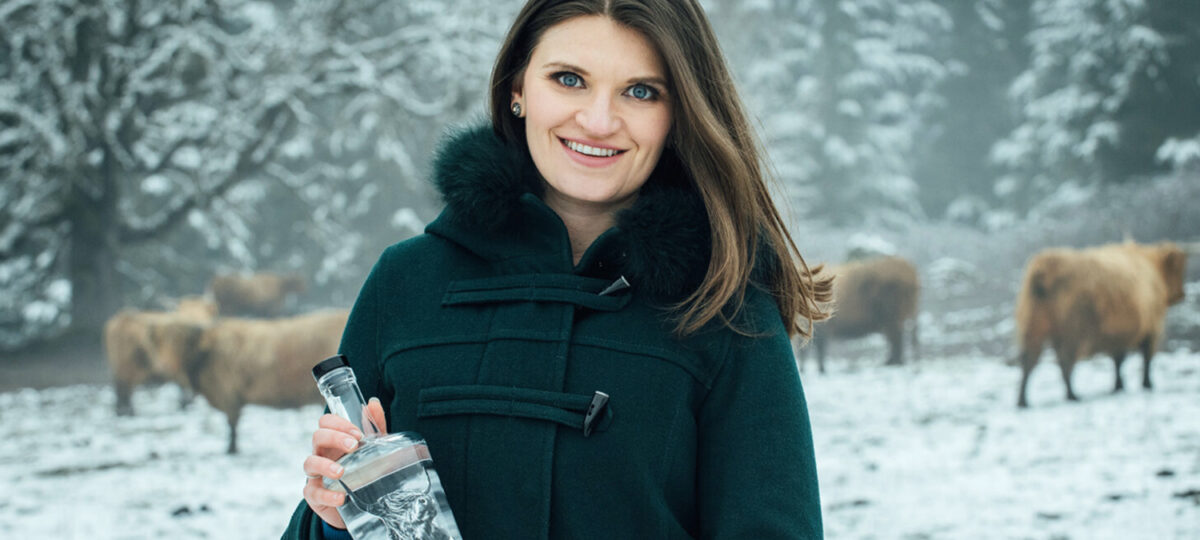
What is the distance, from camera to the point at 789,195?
3033mm

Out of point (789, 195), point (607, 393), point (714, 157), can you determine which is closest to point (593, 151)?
point (714, 157)

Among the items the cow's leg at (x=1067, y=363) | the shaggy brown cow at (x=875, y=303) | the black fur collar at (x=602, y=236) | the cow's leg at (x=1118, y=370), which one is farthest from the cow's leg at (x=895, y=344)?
the black fur collar at (x=602, y=236)

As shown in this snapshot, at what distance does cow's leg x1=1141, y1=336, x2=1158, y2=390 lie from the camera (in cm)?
333

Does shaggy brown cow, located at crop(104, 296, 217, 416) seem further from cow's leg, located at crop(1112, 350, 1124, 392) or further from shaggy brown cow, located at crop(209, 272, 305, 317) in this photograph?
cow's leg, located at crop(1112, 350, 1124, 392)

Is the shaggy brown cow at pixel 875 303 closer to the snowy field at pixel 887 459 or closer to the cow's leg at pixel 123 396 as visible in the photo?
the snowy field at pixel 887 459

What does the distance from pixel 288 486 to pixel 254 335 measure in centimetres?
75

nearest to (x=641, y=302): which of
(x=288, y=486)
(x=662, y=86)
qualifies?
(x=662, y=86)

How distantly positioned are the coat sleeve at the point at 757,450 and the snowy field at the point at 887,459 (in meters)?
2.49

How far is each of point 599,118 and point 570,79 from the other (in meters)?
0.07

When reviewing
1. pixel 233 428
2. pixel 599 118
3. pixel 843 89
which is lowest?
pixel 233 428

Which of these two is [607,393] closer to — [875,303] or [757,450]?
[757,450]

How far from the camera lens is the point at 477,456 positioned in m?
0.87

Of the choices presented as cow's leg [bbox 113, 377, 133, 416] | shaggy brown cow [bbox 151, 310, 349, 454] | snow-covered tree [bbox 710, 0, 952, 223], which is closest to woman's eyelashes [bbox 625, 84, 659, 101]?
snow-covered tree [bbox 710, 0, 952, 223]

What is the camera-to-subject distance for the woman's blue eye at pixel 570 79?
93cm
